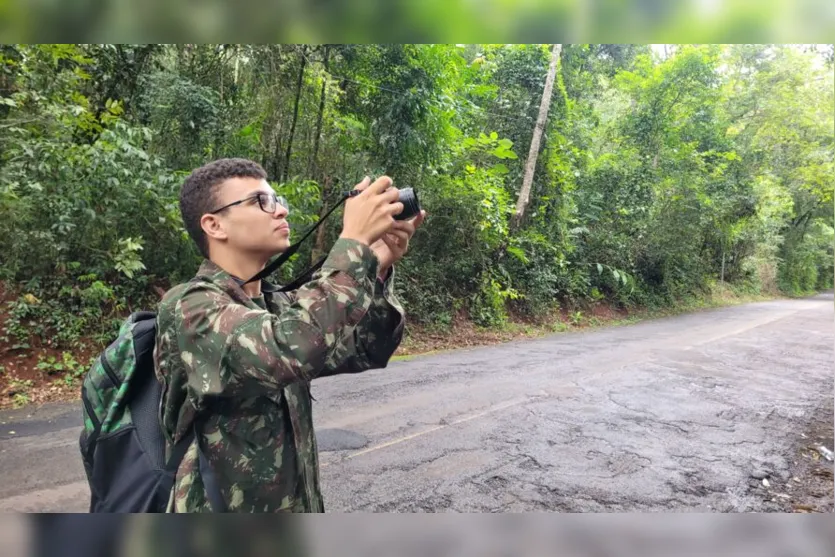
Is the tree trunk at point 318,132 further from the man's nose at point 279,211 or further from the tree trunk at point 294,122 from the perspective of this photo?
the man's nose at point 279,211

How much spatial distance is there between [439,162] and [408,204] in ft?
7.99

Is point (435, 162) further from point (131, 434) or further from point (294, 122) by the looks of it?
point (131, 434)

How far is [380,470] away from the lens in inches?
90.9

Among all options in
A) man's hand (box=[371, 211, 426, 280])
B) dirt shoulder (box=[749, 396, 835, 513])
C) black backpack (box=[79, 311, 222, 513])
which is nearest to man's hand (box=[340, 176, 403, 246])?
man's hand (box=[371, 211, 426, 280])

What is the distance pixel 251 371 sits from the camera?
0.62 metres

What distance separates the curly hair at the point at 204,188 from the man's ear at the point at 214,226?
12 millimetres

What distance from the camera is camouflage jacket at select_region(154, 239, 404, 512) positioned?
0.61m

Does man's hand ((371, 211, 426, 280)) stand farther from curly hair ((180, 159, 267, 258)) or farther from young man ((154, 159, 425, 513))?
curly hair ((180, 159, 267, 258))

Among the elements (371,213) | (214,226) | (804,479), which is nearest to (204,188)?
(214,226)

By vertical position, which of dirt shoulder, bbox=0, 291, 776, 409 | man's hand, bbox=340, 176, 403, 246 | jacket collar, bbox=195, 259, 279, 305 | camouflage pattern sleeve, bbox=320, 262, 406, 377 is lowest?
dirt shoulder, bbox=0, 291, 776, 409

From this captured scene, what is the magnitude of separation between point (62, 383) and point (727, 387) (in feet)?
12.7

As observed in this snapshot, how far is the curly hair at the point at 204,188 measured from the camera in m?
0.78

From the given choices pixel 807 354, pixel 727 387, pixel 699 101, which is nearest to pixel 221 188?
pixel 699 101

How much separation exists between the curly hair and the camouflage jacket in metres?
0.07
